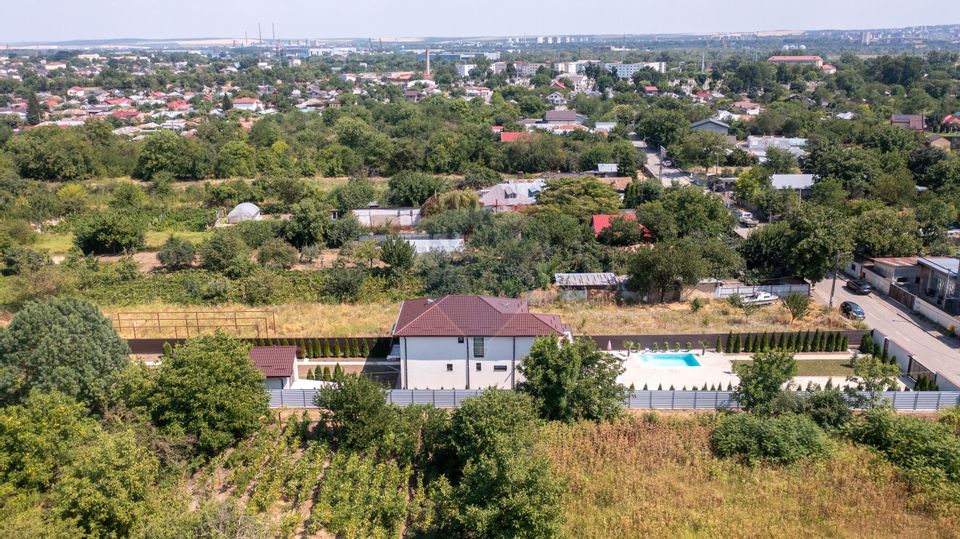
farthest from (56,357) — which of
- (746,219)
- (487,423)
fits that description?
(746,219)

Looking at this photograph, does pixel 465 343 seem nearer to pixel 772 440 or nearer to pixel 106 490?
pixel 772 440

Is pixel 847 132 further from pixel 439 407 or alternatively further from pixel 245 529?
pixel 245 529

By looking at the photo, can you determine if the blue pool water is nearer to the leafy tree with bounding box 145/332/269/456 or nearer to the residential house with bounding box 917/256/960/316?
the residential house with bounding box 917/256/960/316

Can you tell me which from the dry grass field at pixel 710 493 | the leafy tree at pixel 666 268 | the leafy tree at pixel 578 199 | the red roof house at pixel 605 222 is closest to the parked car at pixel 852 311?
the leafy tree at pixel 666 268

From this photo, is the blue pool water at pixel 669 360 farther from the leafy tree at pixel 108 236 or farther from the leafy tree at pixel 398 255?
the leafy tree at pixel 108 236

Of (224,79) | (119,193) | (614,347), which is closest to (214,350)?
(614,347)
